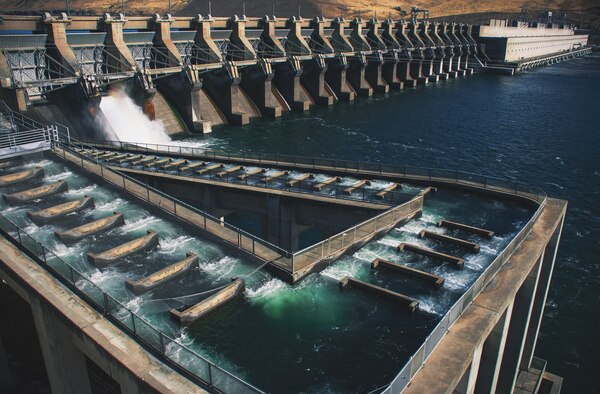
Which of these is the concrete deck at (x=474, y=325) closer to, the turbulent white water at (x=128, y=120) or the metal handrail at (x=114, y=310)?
the metal handrail at (x=114, y=310)

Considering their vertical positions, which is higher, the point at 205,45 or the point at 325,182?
the point at 205,45

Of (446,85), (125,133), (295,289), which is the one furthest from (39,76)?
(446,85)

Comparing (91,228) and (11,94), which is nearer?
(91,228)

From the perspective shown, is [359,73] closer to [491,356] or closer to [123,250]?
[123,250]

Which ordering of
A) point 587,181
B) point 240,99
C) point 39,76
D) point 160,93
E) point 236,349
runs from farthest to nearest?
point 240,99, point 160,93, point 39,76, point 587,181, point 236,349

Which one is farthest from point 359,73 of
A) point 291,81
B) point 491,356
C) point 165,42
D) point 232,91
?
point 491,356

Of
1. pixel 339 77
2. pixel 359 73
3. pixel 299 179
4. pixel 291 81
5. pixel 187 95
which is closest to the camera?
pixel 299 179

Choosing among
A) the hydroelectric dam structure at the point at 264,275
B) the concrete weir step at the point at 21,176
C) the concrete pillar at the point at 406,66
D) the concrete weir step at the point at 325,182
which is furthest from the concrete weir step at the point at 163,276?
the concrete pillar at the point at 406,66

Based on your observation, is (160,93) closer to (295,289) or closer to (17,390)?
(17,390)
